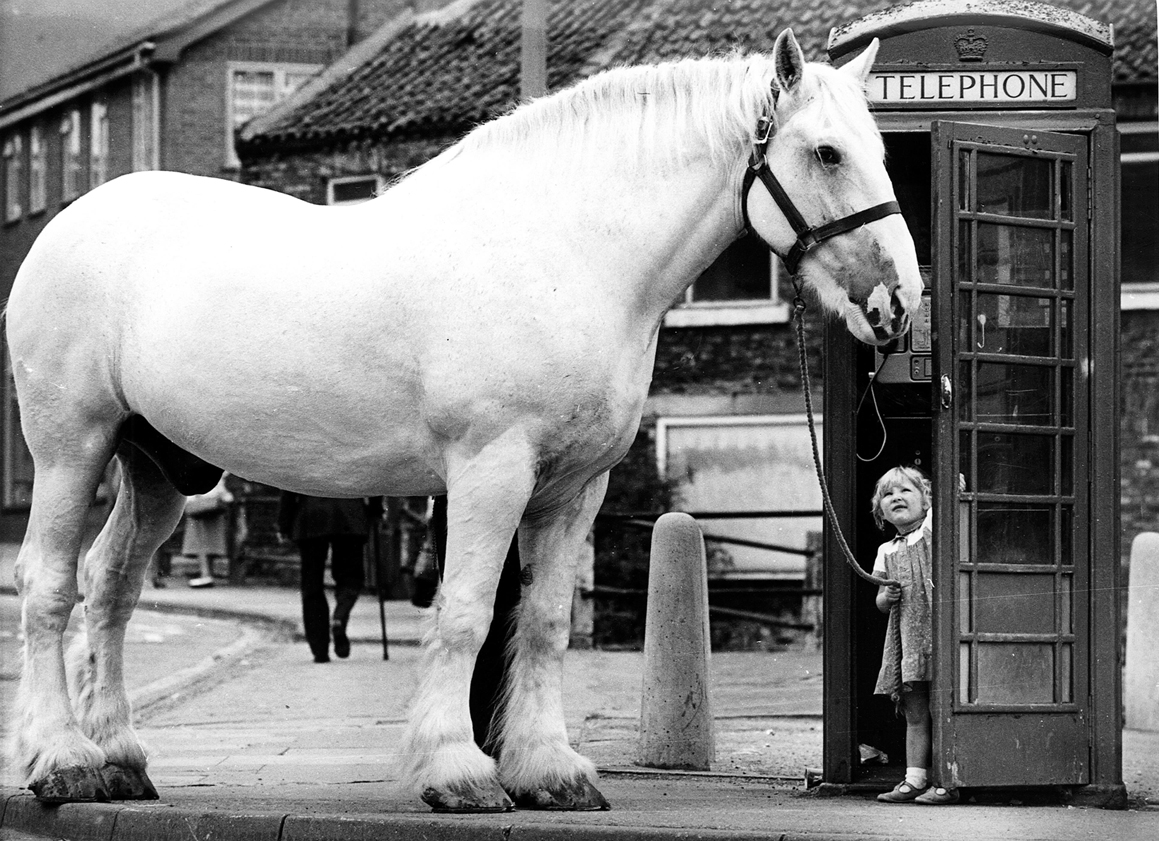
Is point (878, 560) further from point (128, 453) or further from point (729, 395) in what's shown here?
point (729, 395)

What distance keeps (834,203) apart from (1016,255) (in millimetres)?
1033

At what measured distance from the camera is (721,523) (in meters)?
20.3

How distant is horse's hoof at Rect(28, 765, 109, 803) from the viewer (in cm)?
662

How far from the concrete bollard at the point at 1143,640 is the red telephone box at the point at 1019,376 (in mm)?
4530

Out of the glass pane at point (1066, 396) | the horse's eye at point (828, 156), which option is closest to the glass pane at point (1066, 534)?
the glass pane at point (1066, 396)

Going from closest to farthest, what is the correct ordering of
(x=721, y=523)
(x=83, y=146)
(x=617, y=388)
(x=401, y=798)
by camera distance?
(x=617, y=388)
(x=401, y=798)
(x=721, y=523)
(x=83, y=146)

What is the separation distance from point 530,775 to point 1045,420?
92.0 inches

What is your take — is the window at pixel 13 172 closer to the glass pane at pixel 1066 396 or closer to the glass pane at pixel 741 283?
the glass pane at pixel 741 283

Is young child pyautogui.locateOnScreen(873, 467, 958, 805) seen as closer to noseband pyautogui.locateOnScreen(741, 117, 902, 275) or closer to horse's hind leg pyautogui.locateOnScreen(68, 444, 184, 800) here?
noseband pyautogui.locateOnScreen(741, 117, 902, 275)

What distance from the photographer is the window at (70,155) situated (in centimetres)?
3036

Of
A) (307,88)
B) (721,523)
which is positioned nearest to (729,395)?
(721,523)

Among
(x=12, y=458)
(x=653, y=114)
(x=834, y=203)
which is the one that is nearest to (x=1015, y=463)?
(x=834, y=203)

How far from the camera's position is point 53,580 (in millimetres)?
6965

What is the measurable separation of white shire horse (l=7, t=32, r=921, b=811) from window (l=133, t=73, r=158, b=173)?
23.8 m
